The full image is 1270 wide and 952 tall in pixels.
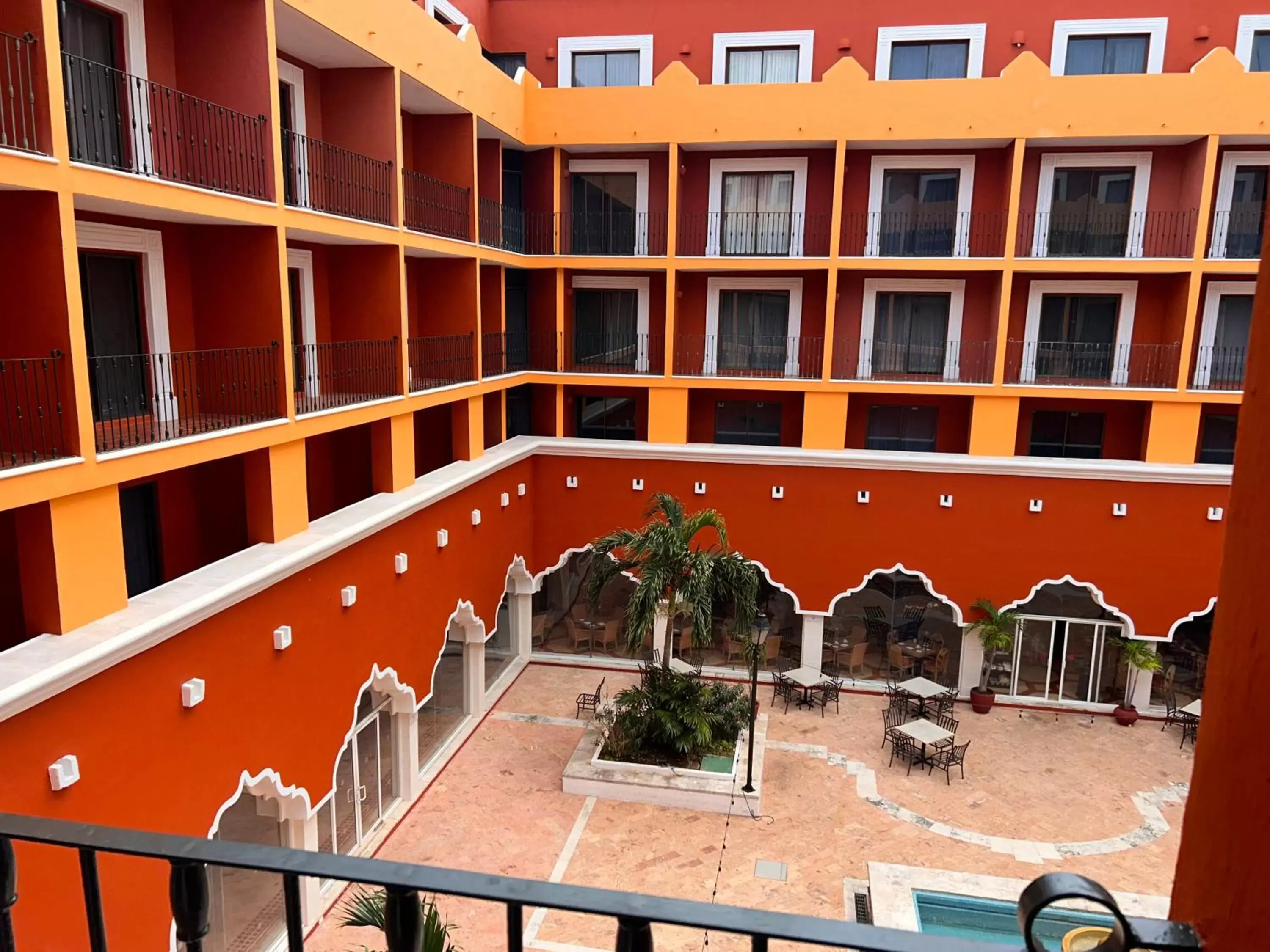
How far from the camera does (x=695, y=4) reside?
19.2 m

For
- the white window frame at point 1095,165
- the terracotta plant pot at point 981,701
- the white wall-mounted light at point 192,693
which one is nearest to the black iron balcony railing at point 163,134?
the white wall-mounted light at point 192,693

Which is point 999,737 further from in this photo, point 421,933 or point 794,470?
point 421,933

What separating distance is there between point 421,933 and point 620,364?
18353 millimetres

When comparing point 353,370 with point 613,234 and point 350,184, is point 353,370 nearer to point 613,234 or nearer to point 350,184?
point 350,184

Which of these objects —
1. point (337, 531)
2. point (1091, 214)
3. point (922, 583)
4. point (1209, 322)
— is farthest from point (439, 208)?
point (1209, 322)

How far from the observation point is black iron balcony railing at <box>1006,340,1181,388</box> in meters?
17.8

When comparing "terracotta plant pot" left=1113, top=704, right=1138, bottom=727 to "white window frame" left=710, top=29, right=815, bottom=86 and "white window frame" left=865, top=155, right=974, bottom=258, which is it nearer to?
"white window frame" left=865, top=155, right=974, bottom=258

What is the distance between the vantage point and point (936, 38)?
18.5 metres

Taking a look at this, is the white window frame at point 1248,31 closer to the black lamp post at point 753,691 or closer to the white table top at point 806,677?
the white table top at point 806,677

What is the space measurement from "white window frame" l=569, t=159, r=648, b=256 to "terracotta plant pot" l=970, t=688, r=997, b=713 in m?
11.5

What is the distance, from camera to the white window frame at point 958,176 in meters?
17.9

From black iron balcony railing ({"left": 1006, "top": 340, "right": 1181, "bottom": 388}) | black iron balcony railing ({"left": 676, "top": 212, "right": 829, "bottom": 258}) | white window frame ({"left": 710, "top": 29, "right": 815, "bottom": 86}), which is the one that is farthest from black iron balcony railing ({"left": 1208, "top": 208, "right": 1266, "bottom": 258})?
white window frame ({"left": 710, "top": 29, "right": 815, "bottom": 86})

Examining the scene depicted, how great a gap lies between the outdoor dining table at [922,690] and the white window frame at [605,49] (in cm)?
1381

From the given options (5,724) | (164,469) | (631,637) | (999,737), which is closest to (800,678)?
(999,737)
